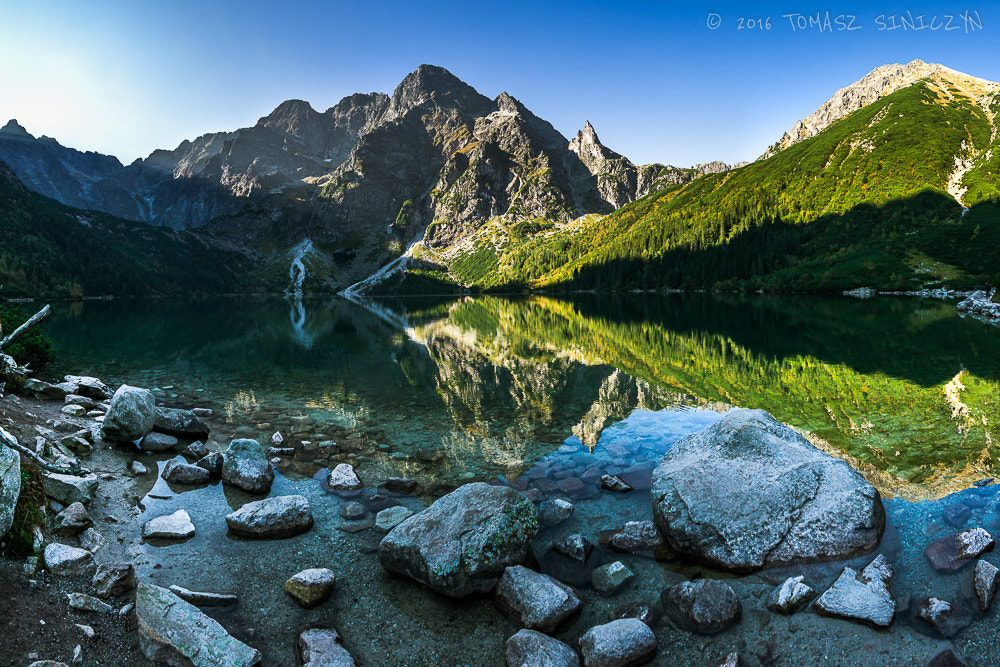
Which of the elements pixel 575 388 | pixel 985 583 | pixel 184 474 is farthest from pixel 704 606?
pixel 575 388

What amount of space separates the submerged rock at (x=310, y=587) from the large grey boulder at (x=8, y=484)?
4.45 m

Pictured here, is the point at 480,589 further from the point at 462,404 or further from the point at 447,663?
the point at 462,404

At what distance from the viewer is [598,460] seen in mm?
15312

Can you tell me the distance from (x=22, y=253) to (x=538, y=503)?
28775 cm

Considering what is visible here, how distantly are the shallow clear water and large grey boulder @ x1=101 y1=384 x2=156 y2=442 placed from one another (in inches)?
60.5

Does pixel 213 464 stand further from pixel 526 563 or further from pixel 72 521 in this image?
pixel 526 563

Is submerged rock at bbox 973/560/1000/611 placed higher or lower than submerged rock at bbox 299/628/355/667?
higher

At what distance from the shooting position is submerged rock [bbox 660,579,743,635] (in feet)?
24.5

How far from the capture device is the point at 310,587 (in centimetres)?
820

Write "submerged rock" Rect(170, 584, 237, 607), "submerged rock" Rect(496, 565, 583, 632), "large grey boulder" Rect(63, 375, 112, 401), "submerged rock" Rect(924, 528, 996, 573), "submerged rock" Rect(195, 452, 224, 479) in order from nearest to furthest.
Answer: "submerged rock" Rect(496, 565, 583, 632)
"submerged rock" Rect(170, 584, 237, 607)
"submerged rock" Rect(924, 528, 996, 573)
"submerged rock" Rect(195, 452, 224, 479)
"large grey boulder" Rect(63, 375, 112, 401)

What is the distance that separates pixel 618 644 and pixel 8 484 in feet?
33.4

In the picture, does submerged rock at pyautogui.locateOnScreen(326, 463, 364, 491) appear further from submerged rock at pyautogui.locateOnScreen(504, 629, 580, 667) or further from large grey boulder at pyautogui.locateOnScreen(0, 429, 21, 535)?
submerged rock at pyautogui.locateOnScreen(504, 629, 580, 667)

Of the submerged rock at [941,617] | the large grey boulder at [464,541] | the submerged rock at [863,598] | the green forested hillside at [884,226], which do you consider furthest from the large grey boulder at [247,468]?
the green forested hillside at [884,226]

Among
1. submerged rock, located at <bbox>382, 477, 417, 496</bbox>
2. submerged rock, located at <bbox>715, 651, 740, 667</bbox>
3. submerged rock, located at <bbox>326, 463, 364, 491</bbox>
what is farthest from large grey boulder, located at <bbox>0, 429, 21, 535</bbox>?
submerged rock, located at <bbox>715, 651, 740, 667</bbox>
